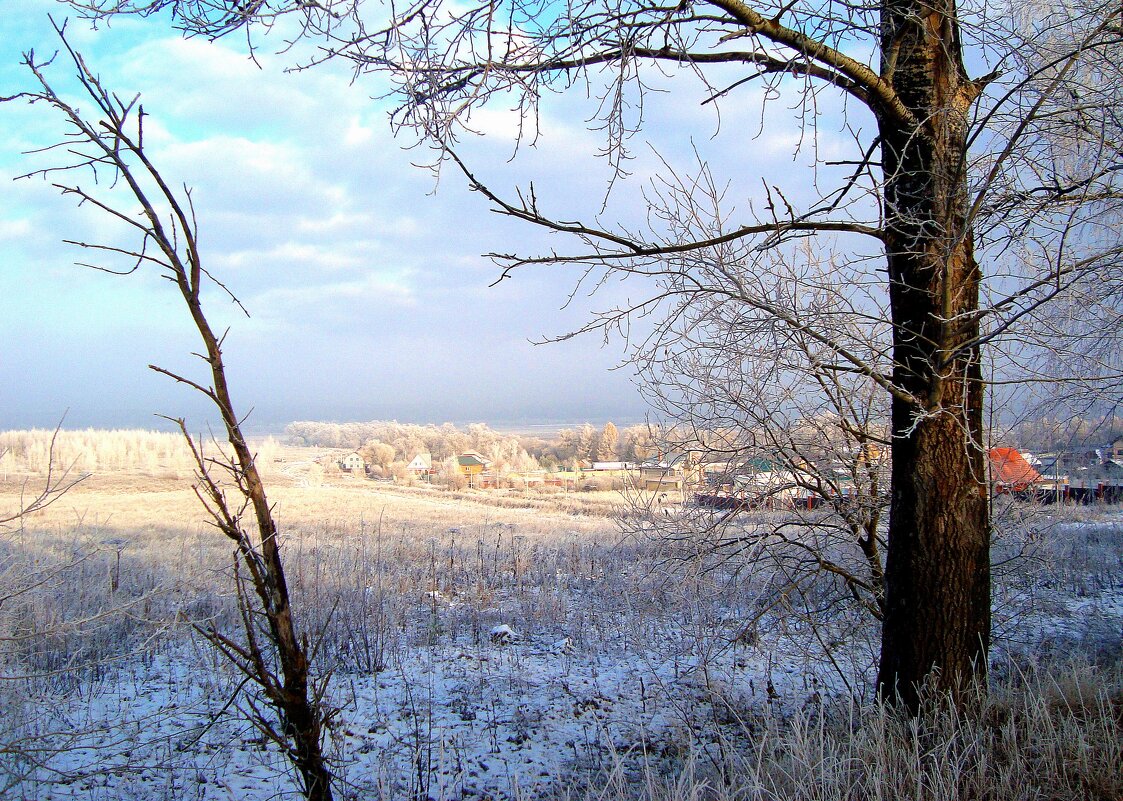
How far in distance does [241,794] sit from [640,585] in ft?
12.5

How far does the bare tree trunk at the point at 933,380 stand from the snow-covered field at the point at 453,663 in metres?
1.11

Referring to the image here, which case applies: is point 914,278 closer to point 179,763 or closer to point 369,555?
point 179,763

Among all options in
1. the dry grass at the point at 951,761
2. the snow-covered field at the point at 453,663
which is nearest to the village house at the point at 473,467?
the snow-covered field at the point at 453,663

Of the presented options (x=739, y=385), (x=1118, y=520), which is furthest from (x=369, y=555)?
(x=1118, y=520)

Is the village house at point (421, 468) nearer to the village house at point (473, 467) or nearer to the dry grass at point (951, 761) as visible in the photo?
the village house at point (473, 467)

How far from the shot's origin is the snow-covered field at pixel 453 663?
4.22 metres

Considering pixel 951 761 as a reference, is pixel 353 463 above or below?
below

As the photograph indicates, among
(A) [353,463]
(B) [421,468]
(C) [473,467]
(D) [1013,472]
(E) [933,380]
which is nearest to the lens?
(E) [933,380]

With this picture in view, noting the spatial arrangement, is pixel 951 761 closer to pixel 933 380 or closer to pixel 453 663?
pixel 933 380

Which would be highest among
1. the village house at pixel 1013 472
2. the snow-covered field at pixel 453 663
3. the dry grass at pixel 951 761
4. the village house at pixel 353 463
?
the village house at pixel 1013 472

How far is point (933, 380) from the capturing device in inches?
141

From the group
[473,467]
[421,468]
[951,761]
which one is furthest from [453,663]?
[421,468]

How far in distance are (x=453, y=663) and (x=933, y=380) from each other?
5.12 meters

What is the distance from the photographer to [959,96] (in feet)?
12.4
